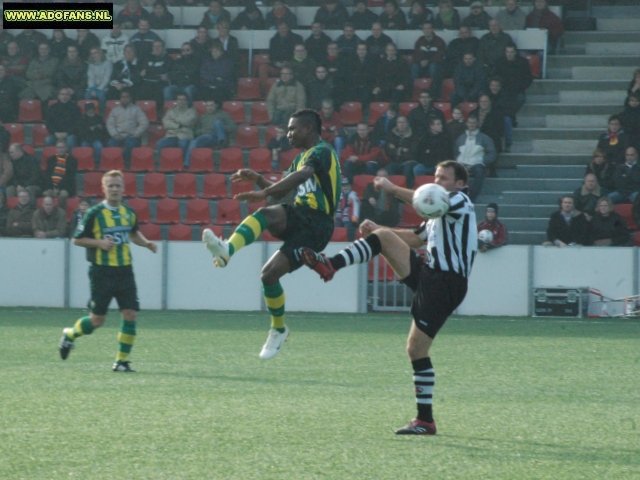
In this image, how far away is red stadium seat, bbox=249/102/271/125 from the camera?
19781 millimetres

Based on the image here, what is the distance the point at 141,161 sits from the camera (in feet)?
62.3

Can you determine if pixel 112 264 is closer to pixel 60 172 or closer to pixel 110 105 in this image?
pixel 60 172

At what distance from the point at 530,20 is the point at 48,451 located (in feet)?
54.7

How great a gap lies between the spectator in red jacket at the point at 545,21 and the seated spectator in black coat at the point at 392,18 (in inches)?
96.9

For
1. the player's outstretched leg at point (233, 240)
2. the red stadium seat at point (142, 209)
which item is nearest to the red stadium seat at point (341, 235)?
the red stadium seat at point (142, 209)

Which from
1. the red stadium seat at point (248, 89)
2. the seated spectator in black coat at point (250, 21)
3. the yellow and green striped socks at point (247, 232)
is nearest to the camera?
the yellow and green striped socks at point (247, 232)

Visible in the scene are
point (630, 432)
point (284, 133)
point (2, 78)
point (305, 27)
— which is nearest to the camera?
point (630, 432)

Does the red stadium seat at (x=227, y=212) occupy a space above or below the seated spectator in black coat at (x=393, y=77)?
below

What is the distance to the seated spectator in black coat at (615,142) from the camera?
16.6 metres

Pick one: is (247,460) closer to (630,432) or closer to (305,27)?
(630,432)

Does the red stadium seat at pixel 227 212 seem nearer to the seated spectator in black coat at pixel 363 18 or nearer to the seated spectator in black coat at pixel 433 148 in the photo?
the seated spectator in black coat at pixel 433 148

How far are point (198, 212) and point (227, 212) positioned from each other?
20.8 inches

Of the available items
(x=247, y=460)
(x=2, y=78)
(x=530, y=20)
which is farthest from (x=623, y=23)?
(x=247, y=460)

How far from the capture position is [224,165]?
18.7 m
